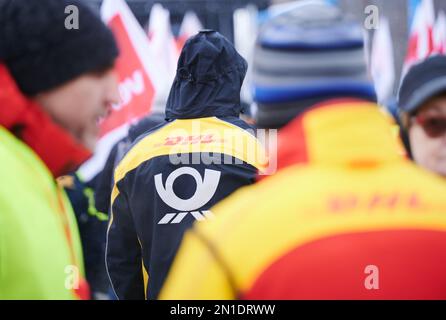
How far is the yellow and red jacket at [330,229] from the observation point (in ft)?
5.83

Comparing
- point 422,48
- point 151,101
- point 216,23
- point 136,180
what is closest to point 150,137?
point 136,180

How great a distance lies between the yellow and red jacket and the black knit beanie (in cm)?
62

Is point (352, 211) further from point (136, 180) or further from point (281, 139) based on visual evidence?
point (136, 180)

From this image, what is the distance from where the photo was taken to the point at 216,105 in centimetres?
403

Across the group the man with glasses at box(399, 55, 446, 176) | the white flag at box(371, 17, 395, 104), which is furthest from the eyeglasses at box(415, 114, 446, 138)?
the white flag at box(371, 17, 395, 104)

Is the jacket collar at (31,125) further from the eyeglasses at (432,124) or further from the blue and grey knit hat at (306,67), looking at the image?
the eyeglasses at (432,124)

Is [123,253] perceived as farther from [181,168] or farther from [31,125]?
[31,125]

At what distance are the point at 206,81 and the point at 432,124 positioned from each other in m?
1.42

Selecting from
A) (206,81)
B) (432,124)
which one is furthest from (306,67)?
(206,81)

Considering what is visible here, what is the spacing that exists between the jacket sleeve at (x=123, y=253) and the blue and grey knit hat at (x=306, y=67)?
2.00m

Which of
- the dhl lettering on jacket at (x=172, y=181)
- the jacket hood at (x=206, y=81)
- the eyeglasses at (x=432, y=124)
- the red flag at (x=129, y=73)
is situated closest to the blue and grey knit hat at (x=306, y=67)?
the eyeglasses at (x=432, y=124)

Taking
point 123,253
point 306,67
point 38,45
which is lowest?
point 123,253

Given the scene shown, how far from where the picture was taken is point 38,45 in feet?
7.29
